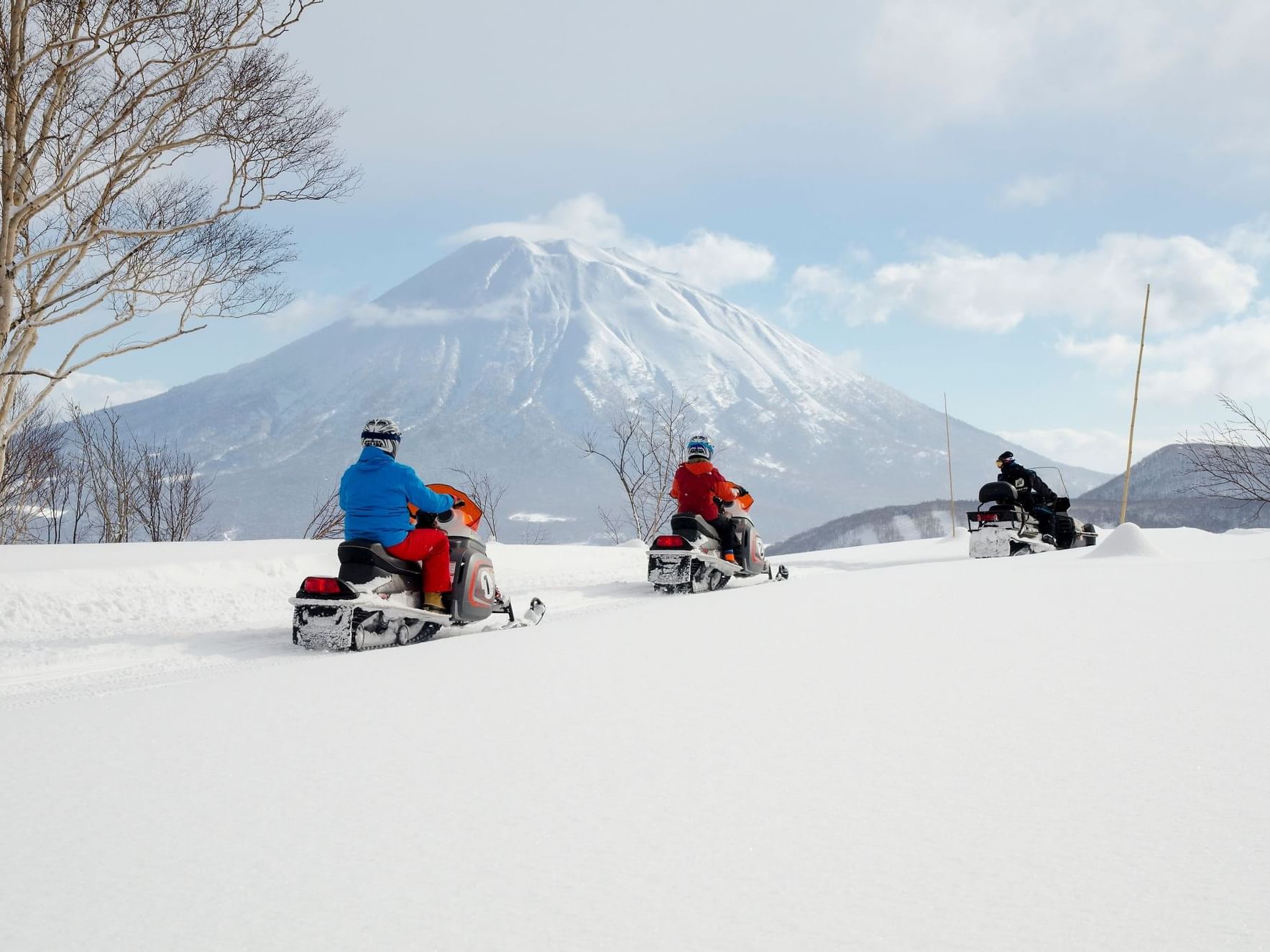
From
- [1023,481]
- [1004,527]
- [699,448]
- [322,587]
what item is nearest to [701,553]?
[699,448]

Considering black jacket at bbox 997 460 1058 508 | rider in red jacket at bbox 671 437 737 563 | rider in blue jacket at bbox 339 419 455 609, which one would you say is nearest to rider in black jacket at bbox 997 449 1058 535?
black jacket at bbox 997 460 1058 508

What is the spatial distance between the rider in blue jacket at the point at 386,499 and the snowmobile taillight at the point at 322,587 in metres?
0.38

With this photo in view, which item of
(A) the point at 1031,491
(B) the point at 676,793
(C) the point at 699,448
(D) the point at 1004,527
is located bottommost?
(B) the point at 676,793

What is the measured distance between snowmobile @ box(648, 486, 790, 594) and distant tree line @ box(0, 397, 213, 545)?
32.8 feet

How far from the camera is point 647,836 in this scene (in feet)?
7.00

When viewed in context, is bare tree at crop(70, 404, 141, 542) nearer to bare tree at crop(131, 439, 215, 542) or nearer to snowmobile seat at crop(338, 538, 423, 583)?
bare tree at crop(131, 439, 215, 542)

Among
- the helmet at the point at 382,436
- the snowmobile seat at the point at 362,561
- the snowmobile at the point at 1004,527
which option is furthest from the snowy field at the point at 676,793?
the snowmobile at the point at 1004,527

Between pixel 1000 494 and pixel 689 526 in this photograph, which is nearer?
pixel 689 526

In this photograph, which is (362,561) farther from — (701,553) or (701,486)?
(701,486)

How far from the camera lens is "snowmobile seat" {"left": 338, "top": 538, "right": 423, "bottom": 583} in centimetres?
609

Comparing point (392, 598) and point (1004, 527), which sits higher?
point (1004, 527)

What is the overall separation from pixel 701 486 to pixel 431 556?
3857mm

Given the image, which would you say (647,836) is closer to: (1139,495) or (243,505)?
(1139,495)

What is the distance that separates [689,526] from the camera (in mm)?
9484
